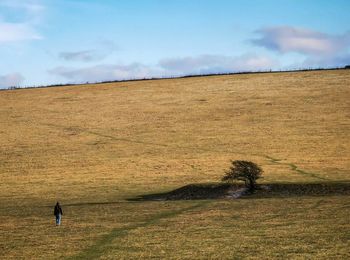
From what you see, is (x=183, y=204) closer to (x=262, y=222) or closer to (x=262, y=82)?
(x=262, y=222)

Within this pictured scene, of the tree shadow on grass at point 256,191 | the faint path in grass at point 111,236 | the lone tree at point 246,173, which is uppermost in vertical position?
the lone tree at point 246,173

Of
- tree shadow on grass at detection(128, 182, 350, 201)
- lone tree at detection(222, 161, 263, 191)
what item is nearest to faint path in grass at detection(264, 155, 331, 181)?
tree shadow on grass at detection(128, 182, 350, 201)

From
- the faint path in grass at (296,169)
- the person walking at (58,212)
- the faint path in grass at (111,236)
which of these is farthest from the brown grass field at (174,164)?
the person walking at (58,212)

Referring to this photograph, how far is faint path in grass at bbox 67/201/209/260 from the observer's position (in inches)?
729

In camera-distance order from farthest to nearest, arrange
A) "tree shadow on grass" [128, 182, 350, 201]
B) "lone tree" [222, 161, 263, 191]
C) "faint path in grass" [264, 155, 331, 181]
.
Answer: "faint path in grass" [264, 155, 331, 181] < "lone tree" [222, 161, 263, 191] < "tree shadow on grass" [128, 182, 350, 201]

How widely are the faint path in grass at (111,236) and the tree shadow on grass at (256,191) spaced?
19.7 feet

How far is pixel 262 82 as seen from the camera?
7962 cm

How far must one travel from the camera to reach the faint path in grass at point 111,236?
18522 millimetres

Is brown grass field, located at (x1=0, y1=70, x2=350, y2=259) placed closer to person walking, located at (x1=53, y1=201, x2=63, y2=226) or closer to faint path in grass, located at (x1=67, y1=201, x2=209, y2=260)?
faint path in grass, located at (x1=67, y1=201, x2=209, y2=260)

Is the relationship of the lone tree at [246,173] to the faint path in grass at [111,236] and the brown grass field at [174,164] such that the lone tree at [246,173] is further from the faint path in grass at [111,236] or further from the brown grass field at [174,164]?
the faint path in grass at [111,236]

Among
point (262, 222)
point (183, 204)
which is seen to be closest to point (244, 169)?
point (183, 204)

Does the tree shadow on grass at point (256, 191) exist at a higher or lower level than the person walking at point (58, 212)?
lower

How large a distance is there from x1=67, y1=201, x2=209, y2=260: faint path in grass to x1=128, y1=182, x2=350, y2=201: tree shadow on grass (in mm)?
6004

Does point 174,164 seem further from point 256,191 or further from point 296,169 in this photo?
point 256,191
